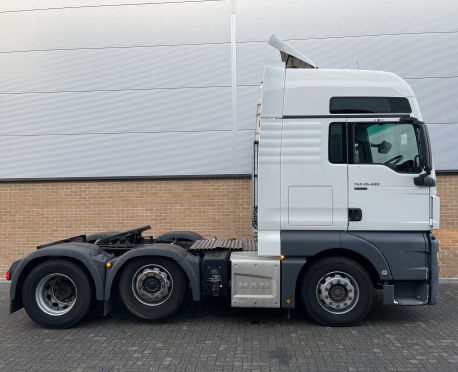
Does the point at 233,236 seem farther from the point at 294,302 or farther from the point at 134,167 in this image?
the point at 294,302

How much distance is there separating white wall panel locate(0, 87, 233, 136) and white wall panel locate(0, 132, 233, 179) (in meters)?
0.18

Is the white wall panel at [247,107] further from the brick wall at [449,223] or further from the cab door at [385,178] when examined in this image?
the brick wall at [449,223]

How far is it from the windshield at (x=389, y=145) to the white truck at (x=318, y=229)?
1 centimetres

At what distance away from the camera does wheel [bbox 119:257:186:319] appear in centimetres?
570

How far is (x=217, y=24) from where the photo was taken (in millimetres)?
8859

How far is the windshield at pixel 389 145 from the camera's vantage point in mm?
5500

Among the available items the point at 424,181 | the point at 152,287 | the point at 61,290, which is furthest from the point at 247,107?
the point at 61,290

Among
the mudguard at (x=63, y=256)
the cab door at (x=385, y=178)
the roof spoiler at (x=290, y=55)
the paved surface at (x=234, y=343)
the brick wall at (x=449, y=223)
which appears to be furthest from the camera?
the brick wall at (x=449, y=223)

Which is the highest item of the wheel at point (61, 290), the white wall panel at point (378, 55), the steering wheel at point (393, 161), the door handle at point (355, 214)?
the white wall panel at point (378, 55)

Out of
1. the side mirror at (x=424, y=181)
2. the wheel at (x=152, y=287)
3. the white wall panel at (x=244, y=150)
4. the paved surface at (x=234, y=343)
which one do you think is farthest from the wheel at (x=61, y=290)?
the side mirror at (x=424, y=181)

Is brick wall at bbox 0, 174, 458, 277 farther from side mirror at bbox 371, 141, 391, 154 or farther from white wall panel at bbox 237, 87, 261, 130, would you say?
side mirror at bbox 371, 141, 391, 154

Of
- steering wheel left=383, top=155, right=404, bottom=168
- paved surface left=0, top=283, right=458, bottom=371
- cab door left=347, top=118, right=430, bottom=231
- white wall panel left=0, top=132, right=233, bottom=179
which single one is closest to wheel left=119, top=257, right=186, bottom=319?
paved surface left=0, top=283, right=458, bottom=371

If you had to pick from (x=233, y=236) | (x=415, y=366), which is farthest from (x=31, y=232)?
(x=415, y=366)

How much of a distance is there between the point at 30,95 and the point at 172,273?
5.86 m
